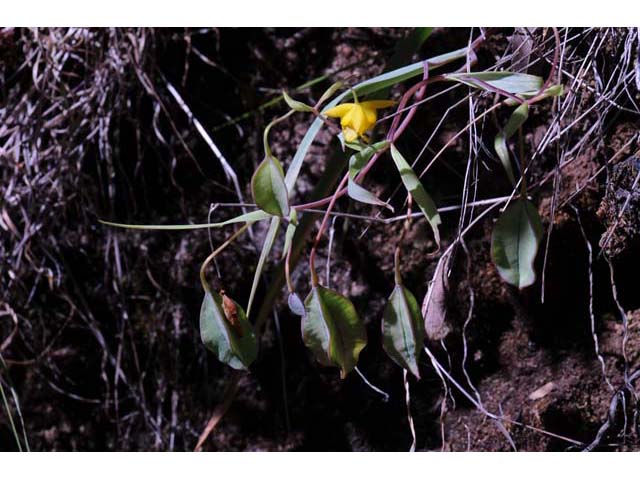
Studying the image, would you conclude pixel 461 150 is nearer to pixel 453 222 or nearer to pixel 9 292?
pixel 453 222

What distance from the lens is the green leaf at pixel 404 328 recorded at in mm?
623

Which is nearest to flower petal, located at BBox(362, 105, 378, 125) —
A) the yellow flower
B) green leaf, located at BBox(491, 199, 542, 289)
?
the yellow flower

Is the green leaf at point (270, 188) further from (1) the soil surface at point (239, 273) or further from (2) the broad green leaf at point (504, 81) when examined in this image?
(1) the soil surface at point (239, 273)

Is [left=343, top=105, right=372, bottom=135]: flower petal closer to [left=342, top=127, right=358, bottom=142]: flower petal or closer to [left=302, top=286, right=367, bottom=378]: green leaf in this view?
[left=342, top=127, right=358, bottom=142]: flower petal

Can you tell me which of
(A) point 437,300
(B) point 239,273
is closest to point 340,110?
(A) point 437,300

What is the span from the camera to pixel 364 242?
1.03 m

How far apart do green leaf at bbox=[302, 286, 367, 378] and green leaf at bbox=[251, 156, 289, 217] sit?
0.08m

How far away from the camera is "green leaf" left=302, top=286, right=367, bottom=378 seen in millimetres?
622

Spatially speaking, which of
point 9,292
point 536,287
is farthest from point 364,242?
point 9,292

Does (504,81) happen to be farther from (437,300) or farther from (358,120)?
(437,300)

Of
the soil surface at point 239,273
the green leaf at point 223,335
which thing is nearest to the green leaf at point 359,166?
the green leaf at point 223,335

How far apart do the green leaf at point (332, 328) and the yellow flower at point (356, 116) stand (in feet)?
0.46

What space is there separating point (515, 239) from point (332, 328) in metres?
0.17

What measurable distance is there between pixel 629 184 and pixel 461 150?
0.23 meters
